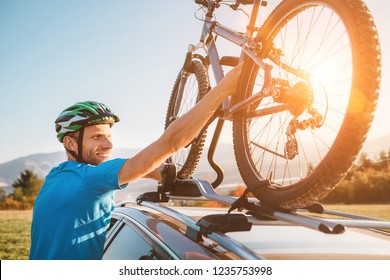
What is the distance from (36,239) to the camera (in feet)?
6.47

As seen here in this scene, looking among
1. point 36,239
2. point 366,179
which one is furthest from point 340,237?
point 366,179

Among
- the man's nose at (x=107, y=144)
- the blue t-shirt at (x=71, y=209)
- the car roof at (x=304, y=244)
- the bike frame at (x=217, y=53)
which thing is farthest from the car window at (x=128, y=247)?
the bike frame at (x=217, y=53)

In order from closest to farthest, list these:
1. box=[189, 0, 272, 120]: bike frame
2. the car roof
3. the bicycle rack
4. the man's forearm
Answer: the bicycle rack → the car roof → the man's forearm → box=[189, 0, 272, 120]: bike frame

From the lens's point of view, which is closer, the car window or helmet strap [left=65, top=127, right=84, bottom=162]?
the car window

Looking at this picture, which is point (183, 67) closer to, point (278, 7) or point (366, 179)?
point (278, 7)

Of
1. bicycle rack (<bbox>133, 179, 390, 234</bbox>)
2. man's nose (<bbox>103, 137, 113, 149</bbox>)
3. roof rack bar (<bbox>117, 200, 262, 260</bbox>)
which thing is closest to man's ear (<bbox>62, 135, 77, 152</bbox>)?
man's nose (<bbox>103, 137, 113, 149</bbox>)

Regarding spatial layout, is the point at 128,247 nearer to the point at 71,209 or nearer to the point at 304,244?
the point at 71,209

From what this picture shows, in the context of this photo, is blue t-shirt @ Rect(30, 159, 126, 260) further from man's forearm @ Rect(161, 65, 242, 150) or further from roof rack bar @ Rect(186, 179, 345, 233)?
roof rack bar @ Rect(186, 179, 345, 233)

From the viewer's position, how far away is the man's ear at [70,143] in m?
2.19

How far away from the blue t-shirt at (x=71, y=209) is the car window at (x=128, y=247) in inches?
6.0

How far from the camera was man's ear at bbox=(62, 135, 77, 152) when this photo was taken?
7.18ft

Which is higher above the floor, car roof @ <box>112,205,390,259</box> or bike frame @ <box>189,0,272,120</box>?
bike frame @ <box>189,0,272,120</box>

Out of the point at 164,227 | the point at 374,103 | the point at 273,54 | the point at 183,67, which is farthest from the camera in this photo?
the point at 183,67

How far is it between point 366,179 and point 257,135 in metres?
19.7
